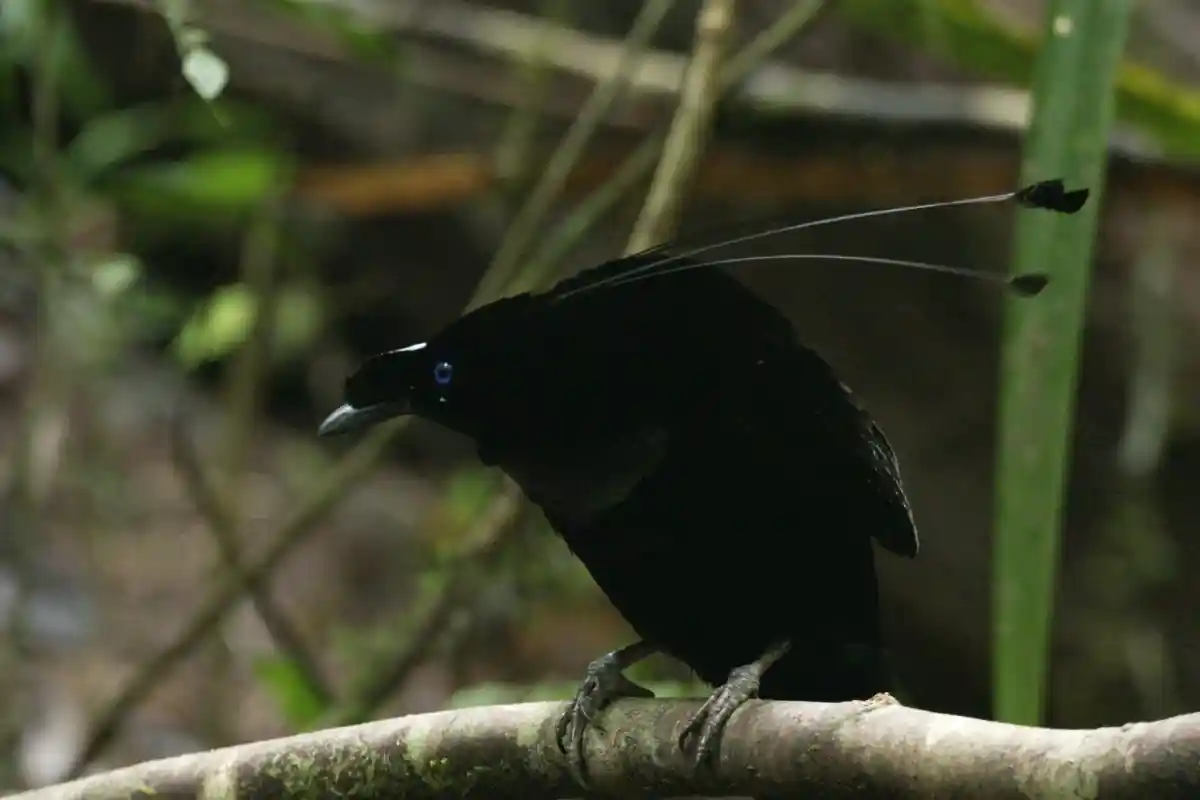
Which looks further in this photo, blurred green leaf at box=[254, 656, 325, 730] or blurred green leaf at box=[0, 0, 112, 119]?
blurred green leaf at box=[254, 656, 325, 730]

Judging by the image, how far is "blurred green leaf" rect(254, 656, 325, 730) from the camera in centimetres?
225

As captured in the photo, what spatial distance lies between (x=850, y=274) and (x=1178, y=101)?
1593 millimetres

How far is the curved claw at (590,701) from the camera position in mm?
1177

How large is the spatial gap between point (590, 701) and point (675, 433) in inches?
10.2

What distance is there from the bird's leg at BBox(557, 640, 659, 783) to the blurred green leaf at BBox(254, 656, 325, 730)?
3.04 feet

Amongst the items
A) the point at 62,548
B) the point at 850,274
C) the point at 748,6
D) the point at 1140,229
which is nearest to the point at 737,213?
the point at 850,274

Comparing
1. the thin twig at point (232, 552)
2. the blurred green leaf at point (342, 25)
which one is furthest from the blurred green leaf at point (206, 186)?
the thin twig at point (232, 552)

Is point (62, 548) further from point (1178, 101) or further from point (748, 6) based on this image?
point (1178, 101)

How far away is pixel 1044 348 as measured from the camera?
4.03 feet

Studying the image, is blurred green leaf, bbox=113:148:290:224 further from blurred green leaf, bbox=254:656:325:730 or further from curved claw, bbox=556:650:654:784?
curved claw, bbox=556:650:654:784

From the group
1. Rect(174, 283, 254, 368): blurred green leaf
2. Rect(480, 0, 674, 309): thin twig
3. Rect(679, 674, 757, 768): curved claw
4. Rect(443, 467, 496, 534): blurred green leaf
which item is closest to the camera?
Rect(679, 674, 757, 768): curved claw

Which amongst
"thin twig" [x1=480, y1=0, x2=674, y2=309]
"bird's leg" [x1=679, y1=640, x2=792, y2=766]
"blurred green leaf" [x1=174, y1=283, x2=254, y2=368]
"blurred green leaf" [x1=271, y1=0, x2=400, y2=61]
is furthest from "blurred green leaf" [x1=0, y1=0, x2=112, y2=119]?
"bird's leg" [x1=679, y1=640, x2=792, y2=766]

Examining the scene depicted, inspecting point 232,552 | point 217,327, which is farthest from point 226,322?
point 232,552

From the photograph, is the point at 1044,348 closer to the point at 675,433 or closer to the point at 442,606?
the point at 675,433
